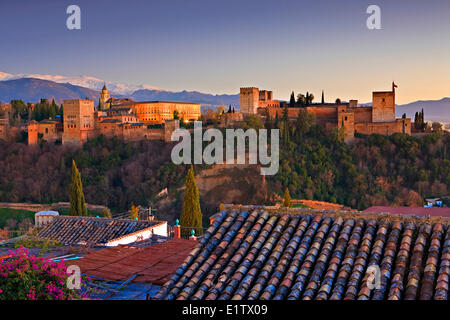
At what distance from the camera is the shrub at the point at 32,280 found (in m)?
5.24

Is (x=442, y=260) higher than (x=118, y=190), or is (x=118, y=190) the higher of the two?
(x=442, y=260)

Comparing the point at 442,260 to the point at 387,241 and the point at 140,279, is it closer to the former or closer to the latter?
the point at 387,241

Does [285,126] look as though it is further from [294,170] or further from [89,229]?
[89,229]

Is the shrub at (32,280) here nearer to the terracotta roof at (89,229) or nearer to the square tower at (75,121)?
the terracotta roof at (89,229)

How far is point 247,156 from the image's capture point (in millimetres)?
47125

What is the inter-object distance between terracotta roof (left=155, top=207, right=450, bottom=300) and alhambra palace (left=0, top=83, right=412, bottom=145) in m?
44.6

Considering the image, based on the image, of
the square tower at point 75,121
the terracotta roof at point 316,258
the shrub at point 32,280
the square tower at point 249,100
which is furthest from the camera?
the square tower at point 249,100

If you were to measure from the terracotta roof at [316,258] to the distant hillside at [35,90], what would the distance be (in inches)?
6847

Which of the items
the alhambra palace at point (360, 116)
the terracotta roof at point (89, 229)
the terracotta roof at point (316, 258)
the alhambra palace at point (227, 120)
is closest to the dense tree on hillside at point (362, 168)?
the alhambra palace at point (360, 116)

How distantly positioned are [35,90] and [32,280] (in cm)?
18793

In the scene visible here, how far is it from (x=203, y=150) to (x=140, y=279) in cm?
4093
